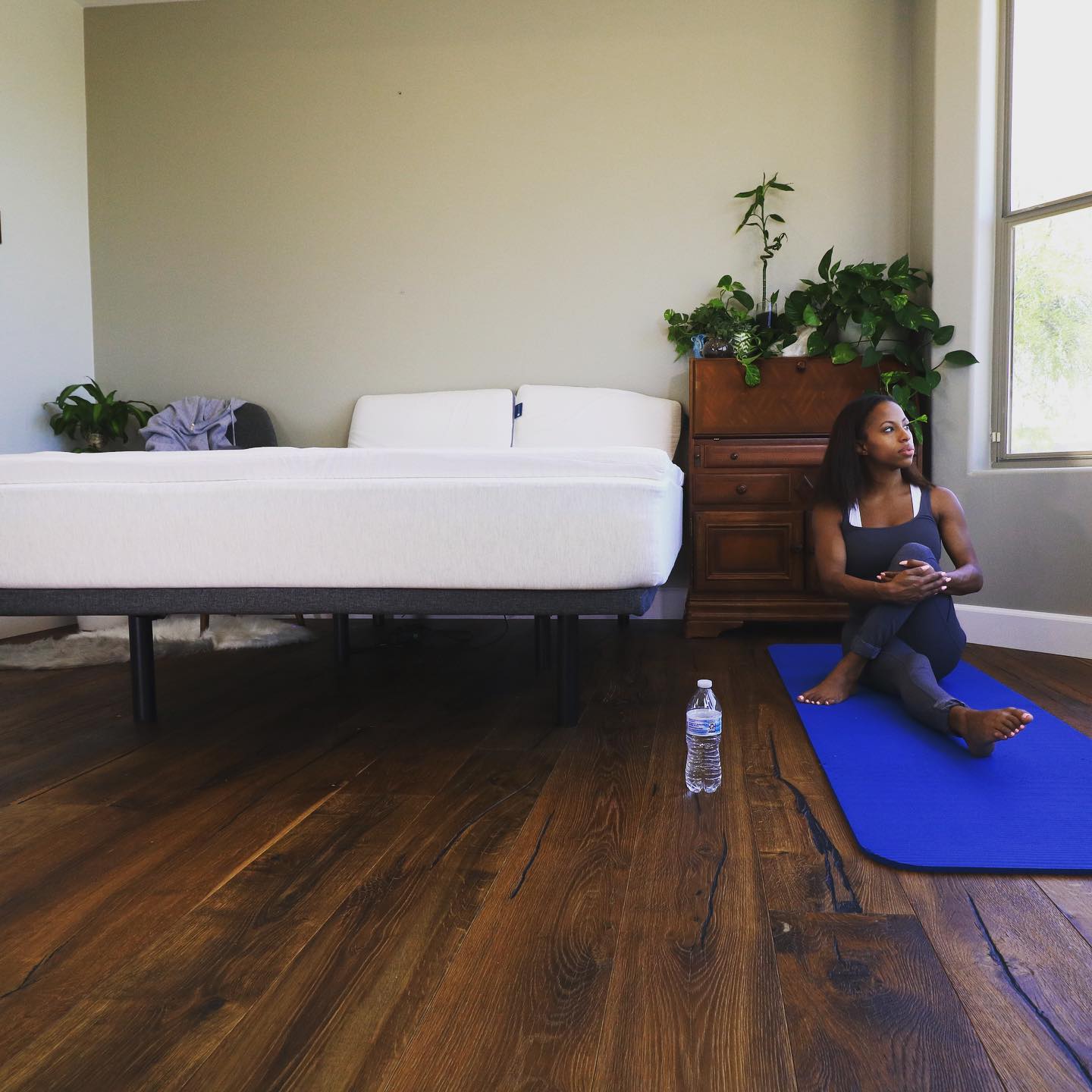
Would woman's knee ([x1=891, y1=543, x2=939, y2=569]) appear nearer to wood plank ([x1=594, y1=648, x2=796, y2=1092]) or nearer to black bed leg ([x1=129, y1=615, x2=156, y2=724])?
wood plank ([x1=594, y1=648, x2=796, y2=1092])

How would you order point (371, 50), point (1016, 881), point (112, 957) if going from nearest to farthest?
point (112, 957) → point (1016, 881) → point (371, 50)

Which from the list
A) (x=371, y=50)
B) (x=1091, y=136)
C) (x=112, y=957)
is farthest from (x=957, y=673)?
(x=371, y=50)

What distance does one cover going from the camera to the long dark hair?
238cm

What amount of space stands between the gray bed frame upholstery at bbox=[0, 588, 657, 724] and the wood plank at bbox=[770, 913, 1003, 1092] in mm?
794

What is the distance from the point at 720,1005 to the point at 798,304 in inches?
127

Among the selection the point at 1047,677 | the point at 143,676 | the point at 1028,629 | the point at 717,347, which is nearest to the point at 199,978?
the point at 143,676

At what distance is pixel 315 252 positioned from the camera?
421 cm

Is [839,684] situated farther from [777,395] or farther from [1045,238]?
[1045,238]

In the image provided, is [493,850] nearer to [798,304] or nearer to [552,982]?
[552,982]

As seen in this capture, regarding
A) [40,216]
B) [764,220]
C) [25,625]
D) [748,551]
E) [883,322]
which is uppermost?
[40,216]

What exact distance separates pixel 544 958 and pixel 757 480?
9.02 feet

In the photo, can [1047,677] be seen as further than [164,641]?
No

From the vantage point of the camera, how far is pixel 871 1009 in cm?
87

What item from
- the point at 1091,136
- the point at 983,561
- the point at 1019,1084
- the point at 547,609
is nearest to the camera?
the point at 1019,1084
